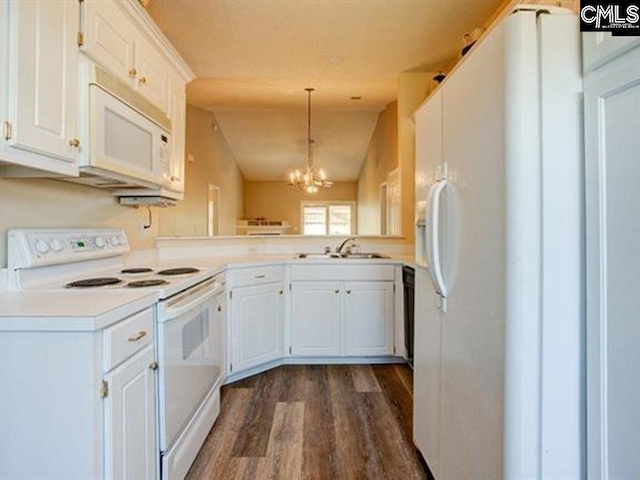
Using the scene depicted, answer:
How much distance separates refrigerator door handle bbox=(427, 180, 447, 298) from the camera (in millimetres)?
1474

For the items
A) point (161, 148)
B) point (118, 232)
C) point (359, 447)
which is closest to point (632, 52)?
point (359, 447)

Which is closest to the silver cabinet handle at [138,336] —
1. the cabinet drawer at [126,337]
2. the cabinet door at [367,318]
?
the cabinet drawer at [126,337]

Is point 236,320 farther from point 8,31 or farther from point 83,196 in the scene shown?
point 8,31

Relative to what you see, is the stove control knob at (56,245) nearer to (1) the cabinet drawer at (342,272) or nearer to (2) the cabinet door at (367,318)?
(1) the cabinet drawer at (342,272)

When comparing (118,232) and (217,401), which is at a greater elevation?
(118,232)

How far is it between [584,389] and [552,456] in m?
0.20

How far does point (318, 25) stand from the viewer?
9.45 feet

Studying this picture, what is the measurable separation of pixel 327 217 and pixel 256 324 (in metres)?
7.12

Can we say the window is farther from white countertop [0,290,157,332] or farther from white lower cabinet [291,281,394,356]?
white countertop [0,290,157,332]

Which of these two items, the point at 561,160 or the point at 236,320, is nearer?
the point at 561,160

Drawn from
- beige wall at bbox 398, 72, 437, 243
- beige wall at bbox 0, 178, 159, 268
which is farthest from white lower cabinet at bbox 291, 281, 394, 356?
beige wall at bbox 0, 178, 159, 268

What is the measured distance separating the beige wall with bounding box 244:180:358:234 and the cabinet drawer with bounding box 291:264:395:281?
6765mm

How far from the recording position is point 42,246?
1653mm

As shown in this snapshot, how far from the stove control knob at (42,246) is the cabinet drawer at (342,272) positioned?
5.98 feet
